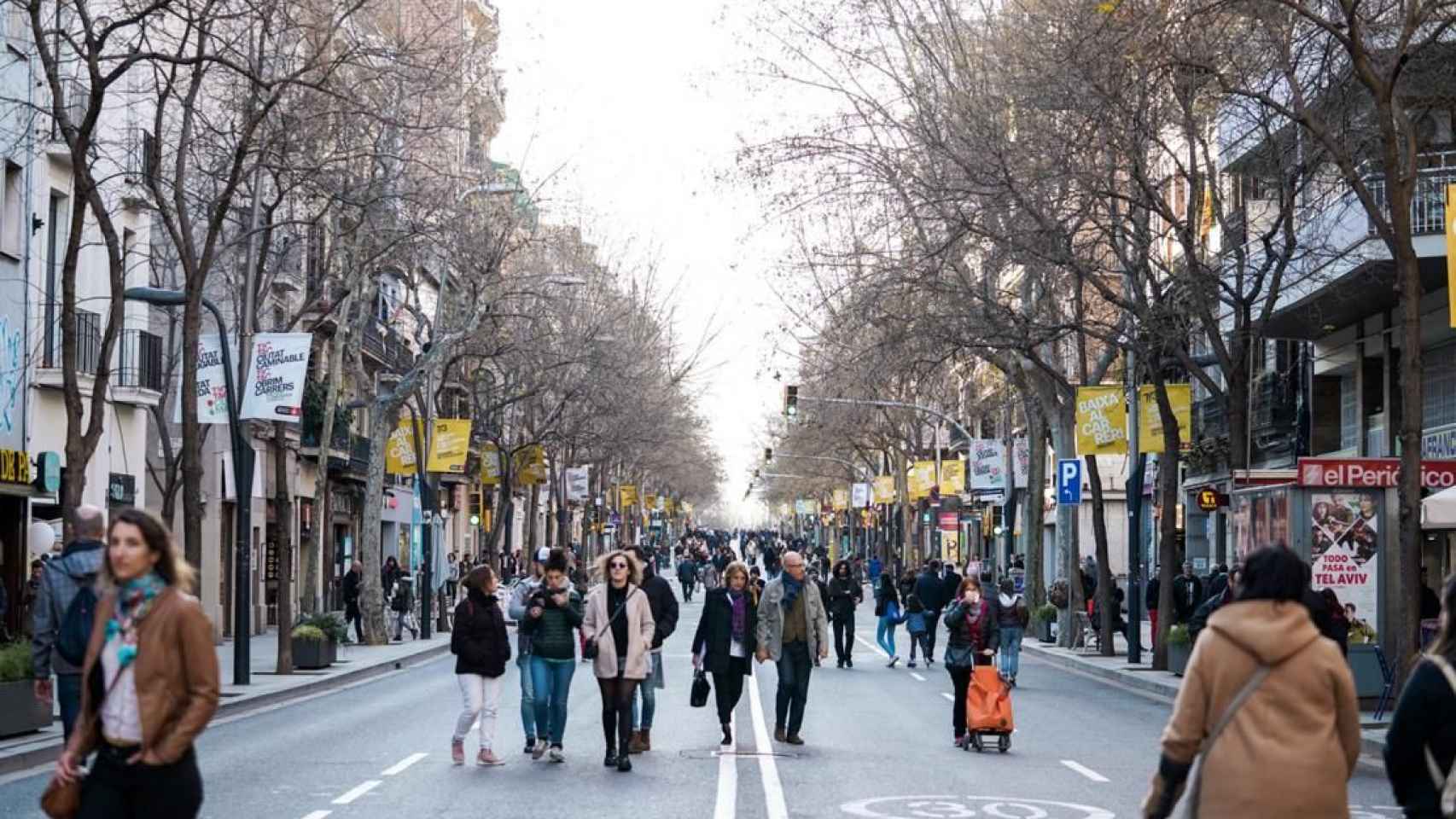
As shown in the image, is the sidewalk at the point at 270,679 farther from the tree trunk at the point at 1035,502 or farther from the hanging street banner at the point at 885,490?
the hanging street banner at the point at 885,490

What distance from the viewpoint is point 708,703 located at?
25.0m

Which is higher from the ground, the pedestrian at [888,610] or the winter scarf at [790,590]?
the winter scarf at [790,590]

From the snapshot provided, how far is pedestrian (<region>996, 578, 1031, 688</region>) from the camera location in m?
25.0

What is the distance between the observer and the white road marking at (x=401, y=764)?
16359 millimetres

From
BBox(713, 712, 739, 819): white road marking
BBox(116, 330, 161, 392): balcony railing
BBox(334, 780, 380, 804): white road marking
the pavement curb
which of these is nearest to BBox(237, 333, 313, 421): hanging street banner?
BBox(713, 712, 739, 819): white road marking

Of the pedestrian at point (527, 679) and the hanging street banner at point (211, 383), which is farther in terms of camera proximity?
the hanging street banner at point (211, 383)

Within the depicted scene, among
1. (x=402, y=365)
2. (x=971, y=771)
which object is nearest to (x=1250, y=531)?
(x=971, y=771)

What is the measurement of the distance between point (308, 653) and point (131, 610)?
25009mm

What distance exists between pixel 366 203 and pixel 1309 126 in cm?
997

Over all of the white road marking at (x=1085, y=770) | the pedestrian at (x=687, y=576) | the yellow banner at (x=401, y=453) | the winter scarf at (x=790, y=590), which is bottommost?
the pedestrian at (x=687, y=576)

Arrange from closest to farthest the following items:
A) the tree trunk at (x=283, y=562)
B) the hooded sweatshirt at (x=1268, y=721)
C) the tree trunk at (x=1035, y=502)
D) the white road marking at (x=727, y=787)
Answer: the hooded sweatshirt at (x=1268, y=721), the white road marking at (x=727, y=787), the tree trunk at (x=283, y=562), the tree trunk at (x=1035, y=502)

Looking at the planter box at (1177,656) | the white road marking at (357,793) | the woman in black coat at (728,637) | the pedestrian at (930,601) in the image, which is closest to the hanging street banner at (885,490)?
the pedestrian at (930,601)

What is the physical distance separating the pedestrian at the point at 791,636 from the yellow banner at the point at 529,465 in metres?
42.0

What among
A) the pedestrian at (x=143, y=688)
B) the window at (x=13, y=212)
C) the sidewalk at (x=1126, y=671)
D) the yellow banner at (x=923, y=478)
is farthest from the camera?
the yellow banner at (x=923, y=478)
